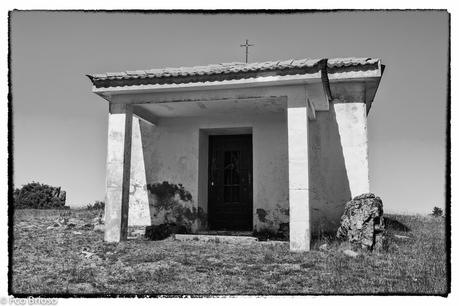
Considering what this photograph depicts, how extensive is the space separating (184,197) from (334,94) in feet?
13.5

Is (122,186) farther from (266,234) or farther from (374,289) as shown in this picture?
(374,289)

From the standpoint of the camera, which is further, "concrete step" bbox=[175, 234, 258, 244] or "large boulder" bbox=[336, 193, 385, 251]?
"concrete step" bbox=[175, 234, 258, 244]

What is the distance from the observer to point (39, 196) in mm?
21844

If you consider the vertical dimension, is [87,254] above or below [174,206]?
below

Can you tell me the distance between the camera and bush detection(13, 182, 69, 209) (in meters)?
21.1

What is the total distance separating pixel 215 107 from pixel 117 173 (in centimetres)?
250

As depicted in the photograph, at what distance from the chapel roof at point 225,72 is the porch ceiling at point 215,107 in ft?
2.70

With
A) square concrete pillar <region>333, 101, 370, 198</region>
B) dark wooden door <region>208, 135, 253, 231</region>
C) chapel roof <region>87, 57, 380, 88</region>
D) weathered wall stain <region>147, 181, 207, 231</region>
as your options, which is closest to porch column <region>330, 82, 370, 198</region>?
square concrete pillar <region>333, 101, 370, 198</region>

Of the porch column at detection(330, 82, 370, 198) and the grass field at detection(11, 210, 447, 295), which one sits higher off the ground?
the porch column at detection(330, 82, 370, 198)

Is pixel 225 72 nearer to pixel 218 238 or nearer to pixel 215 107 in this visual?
pixel 215 107

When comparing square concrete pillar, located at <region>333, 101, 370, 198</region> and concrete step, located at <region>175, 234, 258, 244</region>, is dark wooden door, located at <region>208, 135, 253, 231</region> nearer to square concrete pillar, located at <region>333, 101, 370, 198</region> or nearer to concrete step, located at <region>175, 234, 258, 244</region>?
concrete step, located at <region>175, 234, 258, 244</region>

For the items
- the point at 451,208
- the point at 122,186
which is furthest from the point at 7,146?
the point at 451,208

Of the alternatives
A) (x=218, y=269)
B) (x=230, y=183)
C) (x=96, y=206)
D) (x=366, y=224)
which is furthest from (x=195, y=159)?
(x=96, y=206)

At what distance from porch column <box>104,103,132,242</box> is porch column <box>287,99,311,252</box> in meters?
3.22
